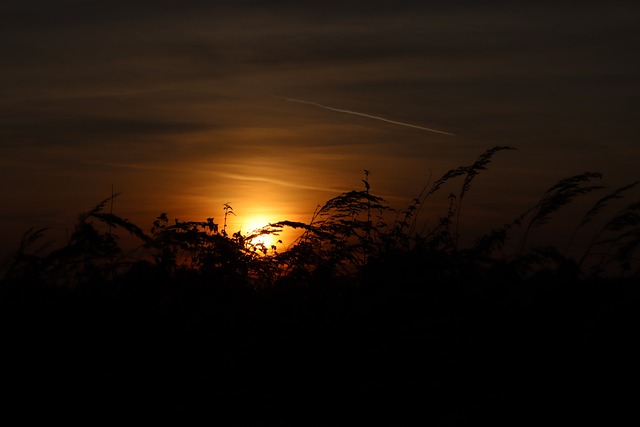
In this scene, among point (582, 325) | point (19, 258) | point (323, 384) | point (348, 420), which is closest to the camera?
point (348, 420)

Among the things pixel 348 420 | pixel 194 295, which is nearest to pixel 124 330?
pixel 194 295

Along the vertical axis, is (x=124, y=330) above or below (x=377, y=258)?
below

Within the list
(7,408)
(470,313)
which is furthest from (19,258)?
(470,313)

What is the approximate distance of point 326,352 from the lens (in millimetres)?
5066

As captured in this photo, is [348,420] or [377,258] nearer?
[348,420]

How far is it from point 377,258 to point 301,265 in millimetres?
581

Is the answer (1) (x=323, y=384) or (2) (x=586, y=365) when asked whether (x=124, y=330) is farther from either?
(2) (x=586, y=365)

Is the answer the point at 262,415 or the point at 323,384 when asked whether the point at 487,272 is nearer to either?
the point at 323,384

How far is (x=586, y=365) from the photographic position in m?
4.81

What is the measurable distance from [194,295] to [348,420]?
1576mm

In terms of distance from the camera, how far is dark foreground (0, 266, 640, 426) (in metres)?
4.58

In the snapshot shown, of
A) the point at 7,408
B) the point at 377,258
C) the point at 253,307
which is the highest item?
the point at 377,258

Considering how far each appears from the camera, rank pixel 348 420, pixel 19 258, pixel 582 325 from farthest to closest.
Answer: pixel 19 258, pixel 582 325, pixel 348 420

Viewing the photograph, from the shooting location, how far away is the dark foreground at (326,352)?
4.58m
